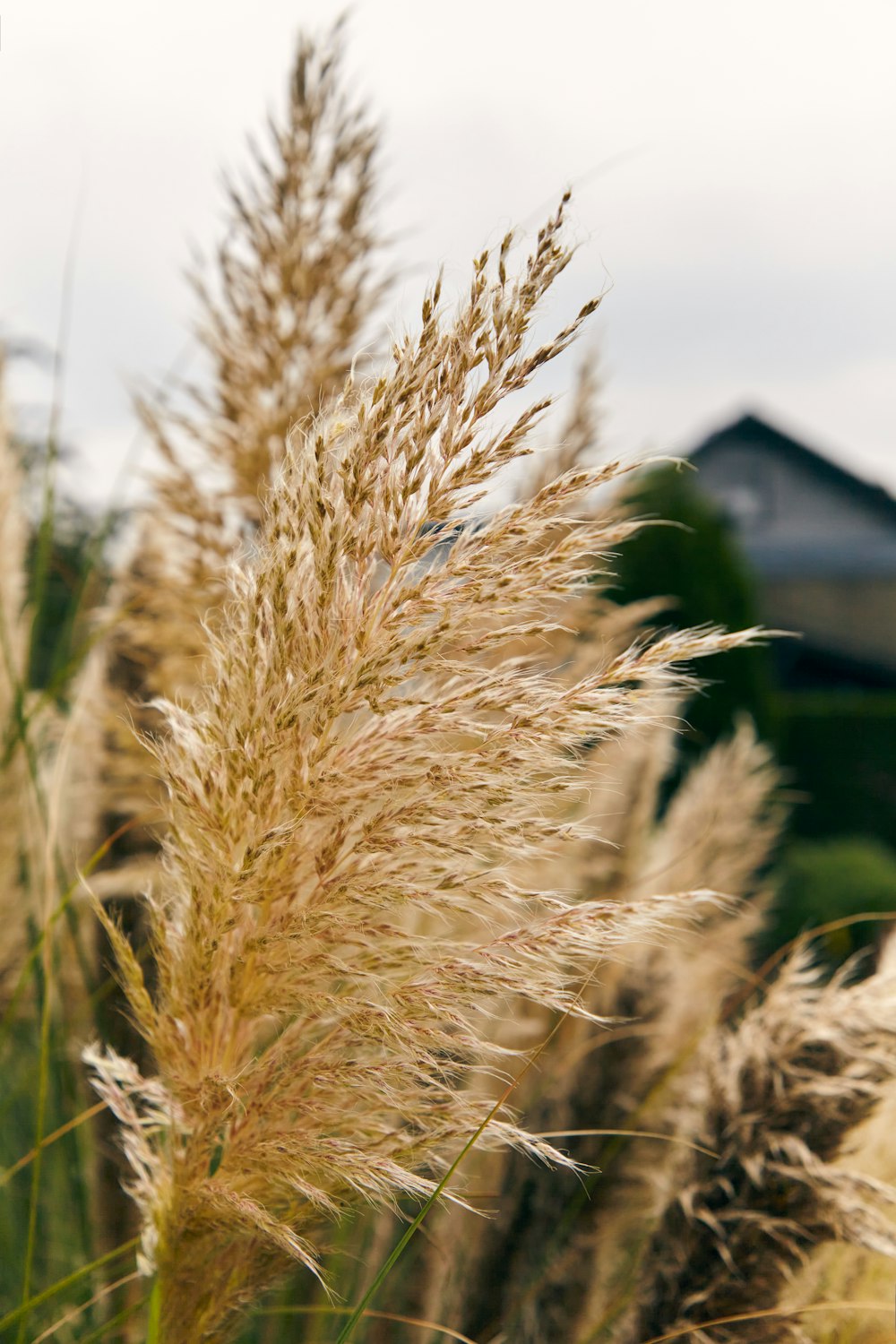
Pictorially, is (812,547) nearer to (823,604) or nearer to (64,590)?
(823,604)

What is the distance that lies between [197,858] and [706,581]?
807cm

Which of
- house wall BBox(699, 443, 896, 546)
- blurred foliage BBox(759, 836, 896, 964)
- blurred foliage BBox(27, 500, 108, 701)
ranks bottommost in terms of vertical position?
blurred foliage BBox(759, 836, 896, 964)

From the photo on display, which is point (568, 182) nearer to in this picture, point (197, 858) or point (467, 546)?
point (467, 546)

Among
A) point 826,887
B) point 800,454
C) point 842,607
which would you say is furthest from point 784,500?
point 826,887

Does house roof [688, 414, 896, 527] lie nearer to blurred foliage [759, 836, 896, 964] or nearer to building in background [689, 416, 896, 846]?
building in background [689, 416, 896, 846]

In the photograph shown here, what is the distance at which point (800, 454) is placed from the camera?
25.6 m

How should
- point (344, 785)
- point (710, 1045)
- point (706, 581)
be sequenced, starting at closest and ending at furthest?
point (344, 785), point (710, 1045), point (706, 581)

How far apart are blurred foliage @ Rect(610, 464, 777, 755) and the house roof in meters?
17.0

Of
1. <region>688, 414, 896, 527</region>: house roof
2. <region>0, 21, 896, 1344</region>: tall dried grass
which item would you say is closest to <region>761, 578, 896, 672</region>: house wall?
<region>688, 414, 896, 527</region>: house roof

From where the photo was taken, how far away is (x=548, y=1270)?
5.12 ft

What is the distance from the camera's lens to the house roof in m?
25.1

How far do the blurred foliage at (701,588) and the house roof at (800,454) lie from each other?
17.0 metres

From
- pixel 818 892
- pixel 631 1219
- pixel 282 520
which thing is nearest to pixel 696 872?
pixel 631 1219

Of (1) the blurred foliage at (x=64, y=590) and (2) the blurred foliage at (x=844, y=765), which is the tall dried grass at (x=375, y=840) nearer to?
(1) the blurred foliage at (x=64, y=590)
